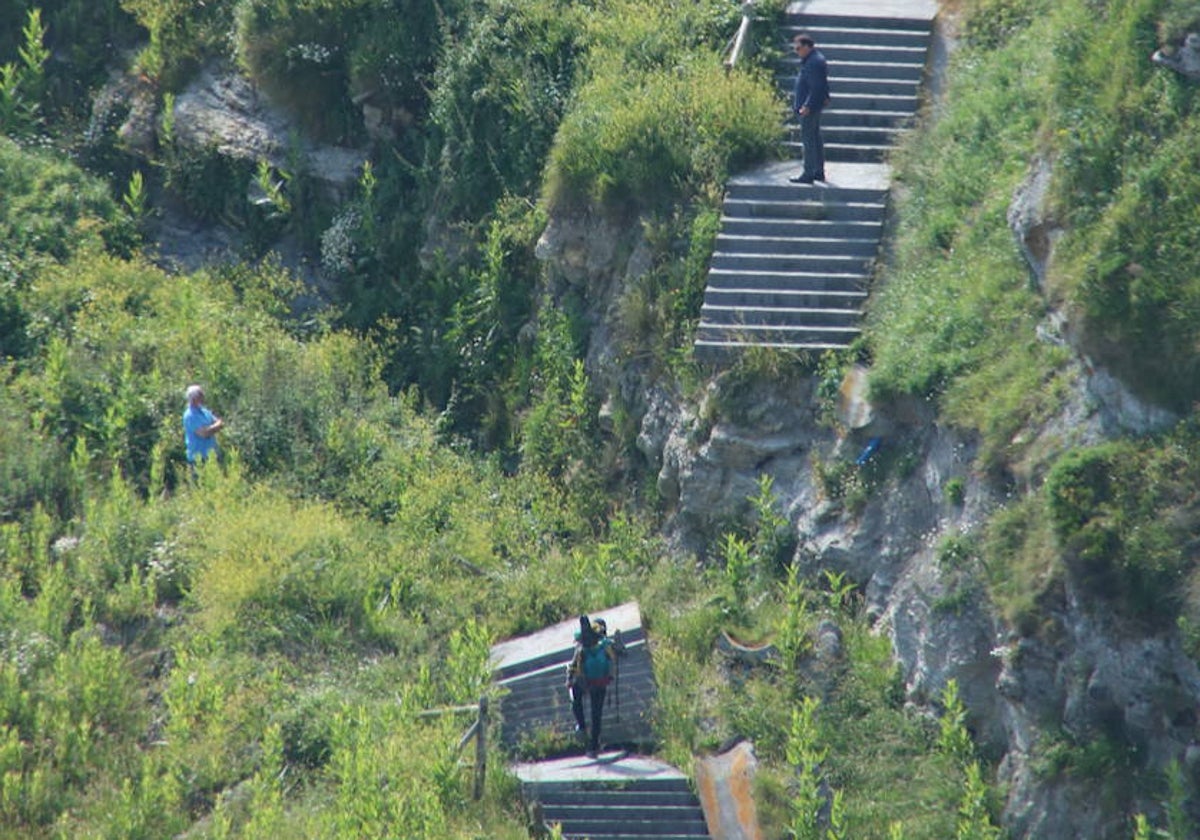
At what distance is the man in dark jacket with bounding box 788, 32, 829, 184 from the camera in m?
20.3

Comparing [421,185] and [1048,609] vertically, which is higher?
[421,185]

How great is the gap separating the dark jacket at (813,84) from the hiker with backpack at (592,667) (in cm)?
574

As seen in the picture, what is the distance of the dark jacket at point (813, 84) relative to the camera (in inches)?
797

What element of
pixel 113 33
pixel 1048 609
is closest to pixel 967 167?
pixel 1048 609

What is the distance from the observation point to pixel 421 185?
24422 millimetres

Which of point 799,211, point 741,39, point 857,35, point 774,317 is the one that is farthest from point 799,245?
point 857,35

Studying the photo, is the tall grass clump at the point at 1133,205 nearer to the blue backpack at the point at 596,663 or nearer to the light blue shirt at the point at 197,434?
the blue backpack at the point at 596,663

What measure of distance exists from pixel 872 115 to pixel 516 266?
13.9 ft

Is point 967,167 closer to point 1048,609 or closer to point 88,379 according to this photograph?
point 1048,609

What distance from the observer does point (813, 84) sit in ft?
66.5

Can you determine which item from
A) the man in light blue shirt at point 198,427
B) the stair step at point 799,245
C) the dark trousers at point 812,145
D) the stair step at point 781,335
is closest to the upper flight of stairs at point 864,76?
the dark trousers at point 812,145

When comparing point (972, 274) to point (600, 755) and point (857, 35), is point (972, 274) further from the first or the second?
point (600, 755)

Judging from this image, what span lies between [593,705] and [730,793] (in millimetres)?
1398

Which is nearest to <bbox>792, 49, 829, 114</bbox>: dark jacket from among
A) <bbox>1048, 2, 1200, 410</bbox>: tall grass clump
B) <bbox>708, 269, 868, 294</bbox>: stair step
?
<bbox>708, 269, 868, 294</bbox>: stair step
